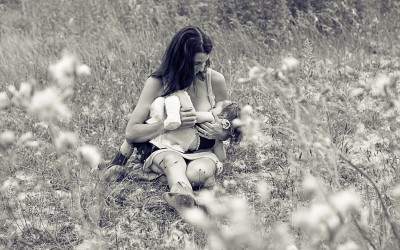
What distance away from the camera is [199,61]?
11.0 ft

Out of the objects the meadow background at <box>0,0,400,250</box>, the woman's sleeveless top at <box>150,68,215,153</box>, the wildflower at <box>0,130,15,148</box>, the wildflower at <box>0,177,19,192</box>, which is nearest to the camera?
the meadow background at <box>0,0,400,250</box>

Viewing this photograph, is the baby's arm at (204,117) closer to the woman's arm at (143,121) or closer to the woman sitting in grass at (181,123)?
the woman sitting in grass at (181,123)

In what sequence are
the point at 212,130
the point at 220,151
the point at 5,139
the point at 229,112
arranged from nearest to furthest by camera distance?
the point at 5,139
the point at 212,130
the point at 229,112
the point at 220,151

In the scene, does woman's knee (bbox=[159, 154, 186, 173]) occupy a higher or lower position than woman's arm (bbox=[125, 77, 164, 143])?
lower

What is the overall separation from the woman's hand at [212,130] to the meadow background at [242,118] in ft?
0.76

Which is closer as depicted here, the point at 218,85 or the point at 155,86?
the point at 155,86

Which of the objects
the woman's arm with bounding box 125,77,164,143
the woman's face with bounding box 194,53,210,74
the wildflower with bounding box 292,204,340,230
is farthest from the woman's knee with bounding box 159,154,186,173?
the wildflower with bounding box 292,204,340,230

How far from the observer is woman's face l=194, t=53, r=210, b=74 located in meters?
3.31

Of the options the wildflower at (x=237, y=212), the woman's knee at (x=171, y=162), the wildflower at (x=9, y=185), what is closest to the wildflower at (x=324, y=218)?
the wildflower at (x=237, y=212)

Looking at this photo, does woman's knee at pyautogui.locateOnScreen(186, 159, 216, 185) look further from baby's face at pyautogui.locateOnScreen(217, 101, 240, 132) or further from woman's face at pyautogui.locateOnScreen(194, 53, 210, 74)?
woman's face at pyautogui.locateOnScreen(194, 53, 210, 74)

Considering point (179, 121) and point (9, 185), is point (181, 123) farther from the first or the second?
point (9, 185)

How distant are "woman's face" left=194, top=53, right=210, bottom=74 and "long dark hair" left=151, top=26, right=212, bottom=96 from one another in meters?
0.02

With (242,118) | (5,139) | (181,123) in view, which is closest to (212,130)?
(181,123)

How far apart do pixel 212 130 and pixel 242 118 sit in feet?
0.95
